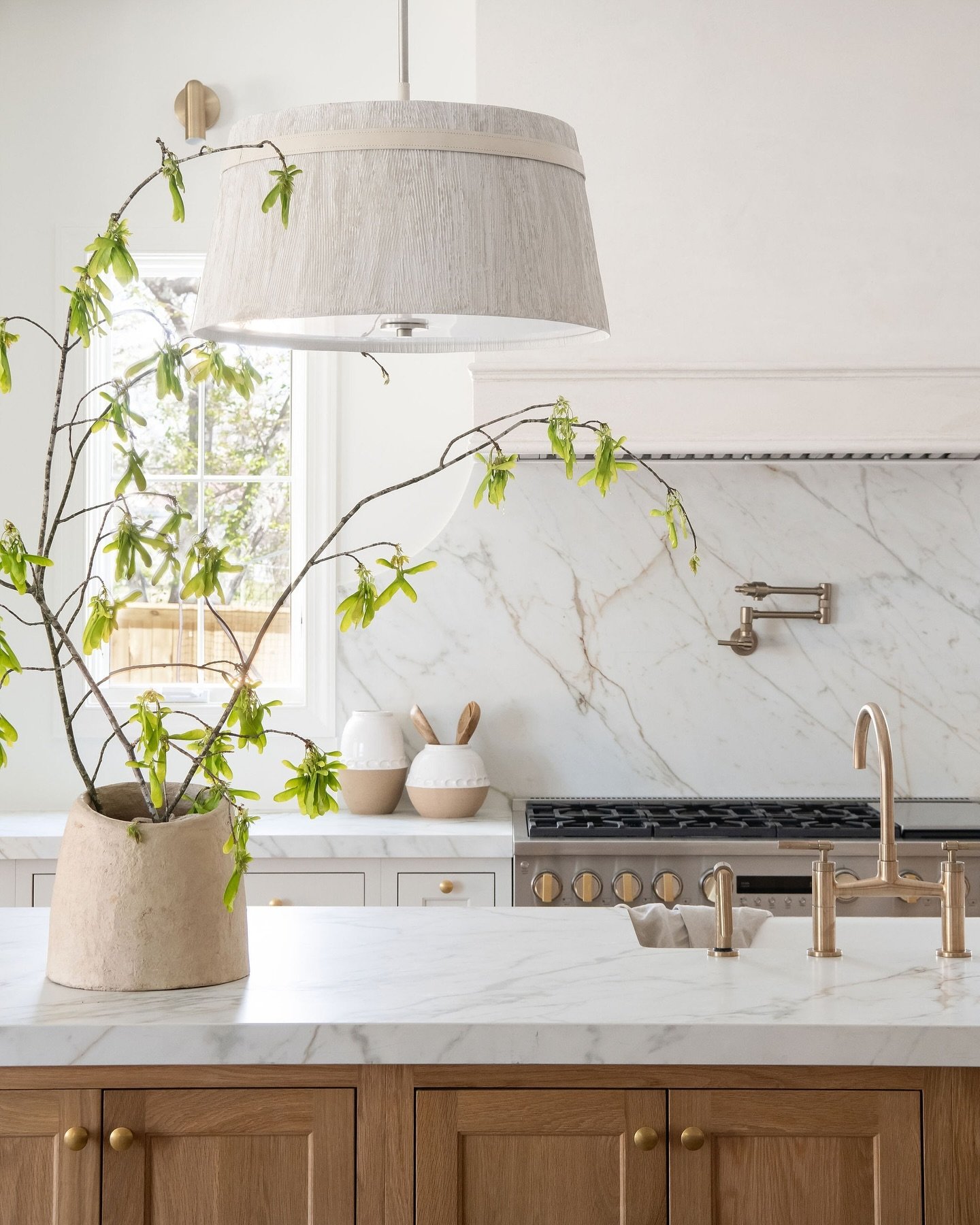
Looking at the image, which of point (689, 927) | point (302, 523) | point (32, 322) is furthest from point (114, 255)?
point (302, 523)

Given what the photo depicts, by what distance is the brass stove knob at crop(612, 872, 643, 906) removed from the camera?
2.93 meters

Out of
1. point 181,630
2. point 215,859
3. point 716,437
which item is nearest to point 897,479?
point 716,437

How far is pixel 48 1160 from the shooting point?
1502 millimetres

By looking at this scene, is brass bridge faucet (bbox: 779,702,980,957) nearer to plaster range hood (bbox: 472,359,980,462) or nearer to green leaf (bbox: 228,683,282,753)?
green leaf (bbox: 228,683,282,753)

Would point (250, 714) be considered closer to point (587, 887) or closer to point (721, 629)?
point (587, 887)

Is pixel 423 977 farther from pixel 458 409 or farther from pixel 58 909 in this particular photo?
pixel 458 409

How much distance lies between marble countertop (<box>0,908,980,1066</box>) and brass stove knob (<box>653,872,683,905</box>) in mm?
1129

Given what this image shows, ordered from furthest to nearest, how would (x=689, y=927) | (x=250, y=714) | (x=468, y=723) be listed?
1. (x=468, y=723)
2. (x=689, y=927)
3. (x=250, y=714)

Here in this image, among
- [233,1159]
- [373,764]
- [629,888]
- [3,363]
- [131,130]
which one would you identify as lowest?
[233,1159]

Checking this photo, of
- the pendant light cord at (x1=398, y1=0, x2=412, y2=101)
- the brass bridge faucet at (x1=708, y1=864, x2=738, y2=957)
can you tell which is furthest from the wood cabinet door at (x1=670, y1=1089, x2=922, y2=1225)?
the pendant light cord at (x1=398, y1=0, x2=412, y2=101)

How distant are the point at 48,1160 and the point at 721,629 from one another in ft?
8.18

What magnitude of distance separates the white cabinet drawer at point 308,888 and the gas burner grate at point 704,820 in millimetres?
450

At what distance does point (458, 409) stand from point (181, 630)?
105 centimetres

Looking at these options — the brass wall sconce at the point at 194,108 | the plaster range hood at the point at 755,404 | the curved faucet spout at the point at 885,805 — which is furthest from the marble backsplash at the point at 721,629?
the curved faucet spout at the point at 885,805
